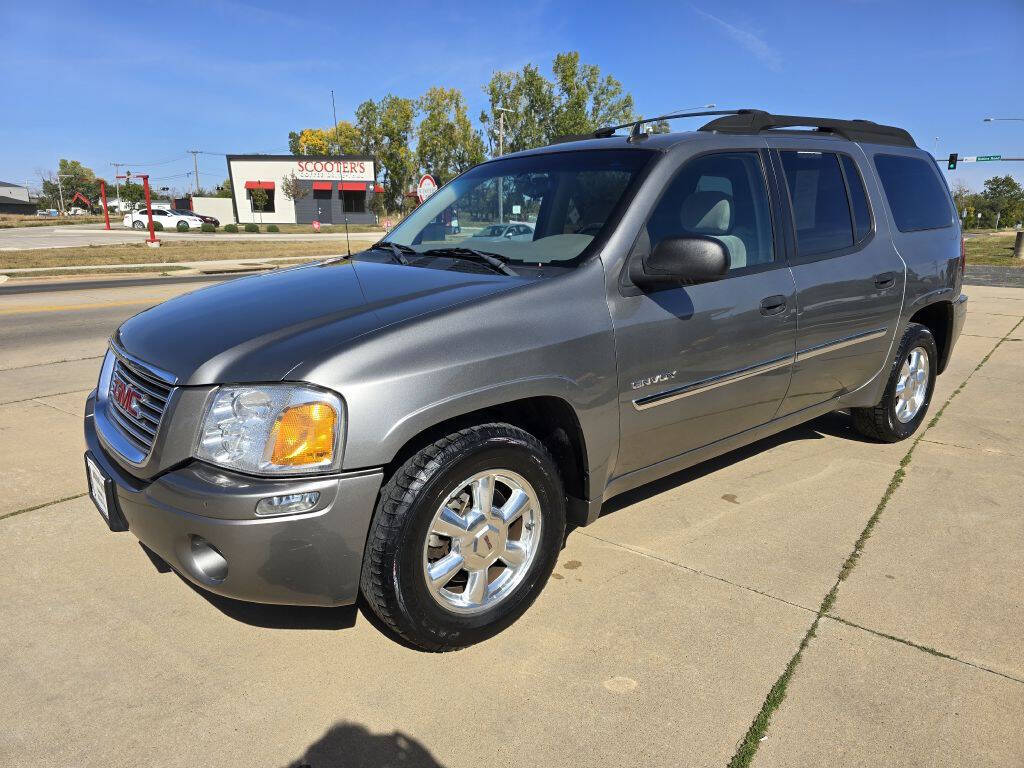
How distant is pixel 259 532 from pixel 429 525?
53cm

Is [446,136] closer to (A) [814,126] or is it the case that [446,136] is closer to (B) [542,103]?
(B) [542,103]

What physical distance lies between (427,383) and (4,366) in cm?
650

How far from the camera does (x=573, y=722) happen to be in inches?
90.2

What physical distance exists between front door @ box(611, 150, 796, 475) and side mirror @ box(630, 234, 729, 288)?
0.10 meters

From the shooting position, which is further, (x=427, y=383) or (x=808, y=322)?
(x=808, y=322)

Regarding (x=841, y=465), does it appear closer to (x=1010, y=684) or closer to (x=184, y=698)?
(x=1010, y=684)

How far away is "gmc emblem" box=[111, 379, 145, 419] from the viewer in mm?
2572

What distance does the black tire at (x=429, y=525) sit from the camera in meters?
2.33

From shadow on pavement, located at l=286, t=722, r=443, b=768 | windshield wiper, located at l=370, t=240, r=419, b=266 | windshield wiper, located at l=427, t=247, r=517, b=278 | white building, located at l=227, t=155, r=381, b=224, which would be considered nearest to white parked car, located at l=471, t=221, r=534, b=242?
windshield wiper, located at l=427, t=247, r=517, b=278

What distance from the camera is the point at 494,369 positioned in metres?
2.50

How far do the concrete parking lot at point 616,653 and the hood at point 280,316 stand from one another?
103 cm

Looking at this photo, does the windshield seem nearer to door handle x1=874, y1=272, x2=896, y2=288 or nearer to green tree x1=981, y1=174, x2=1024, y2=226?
door handle x1=874, y1=272, x2=896, y2=288

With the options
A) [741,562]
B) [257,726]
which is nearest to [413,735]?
[257,726]

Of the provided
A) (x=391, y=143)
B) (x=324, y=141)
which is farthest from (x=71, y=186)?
(x=391, y=143)
